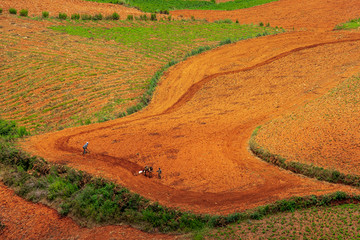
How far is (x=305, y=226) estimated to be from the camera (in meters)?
13.1

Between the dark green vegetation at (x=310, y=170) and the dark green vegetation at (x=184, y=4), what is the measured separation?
4388 centimetres

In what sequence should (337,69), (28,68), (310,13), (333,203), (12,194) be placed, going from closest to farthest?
(333,203)
(12,194)
(337,69)
(28,68)
(310,13)

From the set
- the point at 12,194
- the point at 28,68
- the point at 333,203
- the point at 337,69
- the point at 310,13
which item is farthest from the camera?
the point at 310,13

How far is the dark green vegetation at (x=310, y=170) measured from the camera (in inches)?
599

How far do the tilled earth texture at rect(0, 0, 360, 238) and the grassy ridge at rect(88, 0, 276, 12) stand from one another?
2614cm

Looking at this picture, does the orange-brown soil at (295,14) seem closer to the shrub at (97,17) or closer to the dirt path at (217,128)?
the shrub at (97,17)

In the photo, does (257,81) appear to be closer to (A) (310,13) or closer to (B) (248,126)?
(B) (248,126)

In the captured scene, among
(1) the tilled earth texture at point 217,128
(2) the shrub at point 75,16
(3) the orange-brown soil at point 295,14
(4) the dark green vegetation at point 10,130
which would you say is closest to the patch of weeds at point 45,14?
(2) the shrub at point 75,16

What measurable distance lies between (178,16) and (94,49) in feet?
Answer: 58.3

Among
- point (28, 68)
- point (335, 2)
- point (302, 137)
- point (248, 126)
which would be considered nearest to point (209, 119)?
point (248, 126)

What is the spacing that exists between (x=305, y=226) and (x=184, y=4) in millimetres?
55566

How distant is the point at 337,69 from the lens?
27.2 m

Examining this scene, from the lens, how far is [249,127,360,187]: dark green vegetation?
15203 mm

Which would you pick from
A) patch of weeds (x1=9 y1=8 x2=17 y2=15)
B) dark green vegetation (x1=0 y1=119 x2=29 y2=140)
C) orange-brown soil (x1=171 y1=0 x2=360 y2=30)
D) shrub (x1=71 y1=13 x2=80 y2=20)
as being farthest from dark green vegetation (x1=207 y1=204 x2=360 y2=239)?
patch of weeds (x1=9 y1=8 x2=17 y2=15)
